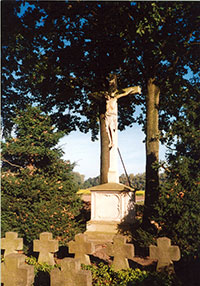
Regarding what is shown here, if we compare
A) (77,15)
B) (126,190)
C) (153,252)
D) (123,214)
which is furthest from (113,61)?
(153,252)

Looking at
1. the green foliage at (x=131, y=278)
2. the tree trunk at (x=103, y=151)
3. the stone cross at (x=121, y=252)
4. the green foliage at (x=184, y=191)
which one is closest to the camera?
the green foliage at (x=131, y=278)

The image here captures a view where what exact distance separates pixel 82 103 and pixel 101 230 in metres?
6.53

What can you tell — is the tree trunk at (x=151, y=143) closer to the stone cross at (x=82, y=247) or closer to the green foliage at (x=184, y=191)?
the green foliage at (x=184, y=191)

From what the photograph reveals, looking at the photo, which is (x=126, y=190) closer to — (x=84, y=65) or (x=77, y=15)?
(x=84, y=65)

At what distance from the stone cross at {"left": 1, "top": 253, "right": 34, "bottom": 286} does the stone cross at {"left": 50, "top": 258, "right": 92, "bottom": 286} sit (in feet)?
1.23

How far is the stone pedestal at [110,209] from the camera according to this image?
23.5ft

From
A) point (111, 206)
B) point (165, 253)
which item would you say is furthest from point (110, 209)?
point (165, 253)

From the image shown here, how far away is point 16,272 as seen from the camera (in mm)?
3598

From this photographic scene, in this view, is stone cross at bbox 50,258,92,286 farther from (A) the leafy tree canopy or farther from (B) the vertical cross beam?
(A) the leafy tree canopy

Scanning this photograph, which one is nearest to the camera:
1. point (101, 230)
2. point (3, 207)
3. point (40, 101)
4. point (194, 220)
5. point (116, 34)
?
point (194, 220)

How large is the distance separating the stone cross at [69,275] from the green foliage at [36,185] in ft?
8.57

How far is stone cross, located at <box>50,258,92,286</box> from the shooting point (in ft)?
11.0

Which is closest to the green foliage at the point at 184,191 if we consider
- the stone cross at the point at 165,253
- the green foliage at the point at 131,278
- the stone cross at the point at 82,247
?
the stone cross at the point at 165,253

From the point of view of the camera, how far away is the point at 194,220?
4.81 m
